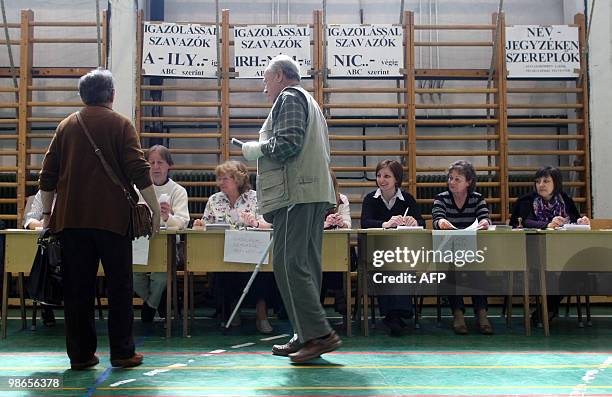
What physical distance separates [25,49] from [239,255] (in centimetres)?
357

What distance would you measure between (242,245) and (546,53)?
390 cm

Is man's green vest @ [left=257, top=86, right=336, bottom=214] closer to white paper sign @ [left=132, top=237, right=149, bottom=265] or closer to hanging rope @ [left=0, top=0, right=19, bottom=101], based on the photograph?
white paper sign @ [left=132, top=237, right=149, bottom=265]

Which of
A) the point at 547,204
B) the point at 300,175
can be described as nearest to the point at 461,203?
the point at 547,204

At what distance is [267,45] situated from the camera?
6059mm

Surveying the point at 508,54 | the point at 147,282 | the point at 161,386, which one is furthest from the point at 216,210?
the point at 508,54

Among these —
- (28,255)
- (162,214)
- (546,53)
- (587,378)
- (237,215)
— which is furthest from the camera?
(546,53)

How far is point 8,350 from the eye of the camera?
3.41m

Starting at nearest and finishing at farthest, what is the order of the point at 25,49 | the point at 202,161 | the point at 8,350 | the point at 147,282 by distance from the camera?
the point at 8,350, the point at 147,282, the point at 25,49, the point at 202,161

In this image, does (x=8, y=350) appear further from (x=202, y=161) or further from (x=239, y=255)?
(x=202, y=161)

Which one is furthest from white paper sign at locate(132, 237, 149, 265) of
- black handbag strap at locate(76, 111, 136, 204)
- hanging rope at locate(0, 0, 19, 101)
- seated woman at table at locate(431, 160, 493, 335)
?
hanging rope at locate(0, 0, 19, 101)

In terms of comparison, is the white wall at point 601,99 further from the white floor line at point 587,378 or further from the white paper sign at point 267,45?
the white floor line at point 587,378

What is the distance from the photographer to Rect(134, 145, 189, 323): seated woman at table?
414 centimetres

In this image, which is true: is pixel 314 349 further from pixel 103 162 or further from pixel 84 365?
pixel 103 162

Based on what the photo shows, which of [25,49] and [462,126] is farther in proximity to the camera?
[462,126]
